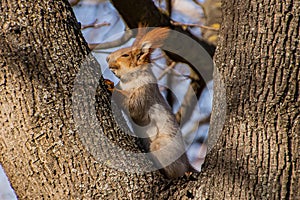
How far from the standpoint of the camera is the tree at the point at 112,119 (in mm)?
2283

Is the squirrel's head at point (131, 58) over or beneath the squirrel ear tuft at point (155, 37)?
beneath

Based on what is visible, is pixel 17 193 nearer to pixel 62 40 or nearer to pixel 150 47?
pixel 62 40

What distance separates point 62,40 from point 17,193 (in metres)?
0.74

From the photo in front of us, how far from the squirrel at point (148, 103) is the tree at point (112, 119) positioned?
0.99 metres

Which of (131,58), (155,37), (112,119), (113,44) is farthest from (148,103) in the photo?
(112,119)

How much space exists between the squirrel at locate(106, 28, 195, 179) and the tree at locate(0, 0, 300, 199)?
0.99 meters

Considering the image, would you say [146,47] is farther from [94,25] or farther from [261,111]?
[261,111]

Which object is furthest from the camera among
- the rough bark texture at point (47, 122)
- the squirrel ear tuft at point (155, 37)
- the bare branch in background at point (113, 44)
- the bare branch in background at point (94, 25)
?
the bare branch in background at point (94, 25)

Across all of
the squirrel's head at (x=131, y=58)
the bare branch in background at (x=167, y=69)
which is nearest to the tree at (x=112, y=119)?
the squirrel's head at (x=131, y=58)

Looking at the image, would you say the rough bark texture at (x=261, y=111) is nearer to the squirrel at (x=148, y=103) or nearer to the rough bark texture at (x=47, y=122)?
the rough bark texture at (x=47, y=122)

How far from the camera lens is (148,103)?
3.84 metres

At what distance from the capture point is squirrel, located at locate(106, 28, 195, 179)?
3512mm

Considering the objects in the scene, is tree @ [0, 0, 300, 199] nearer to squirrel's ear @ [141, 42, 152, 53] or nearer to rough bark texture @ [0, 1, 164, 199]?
rough bark texture @ [0, 1, 164, 199]

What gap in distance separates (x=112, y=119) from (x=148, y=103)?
1381mm
